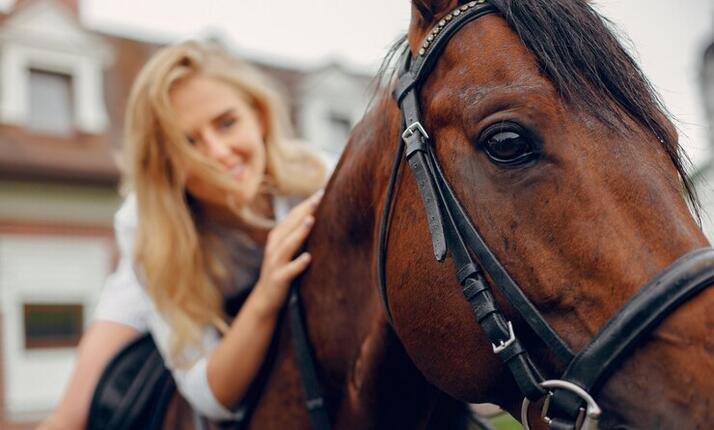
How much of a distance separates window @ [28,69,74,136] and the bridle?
12154mm

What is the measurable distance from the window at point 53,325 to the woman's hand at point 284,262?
11.0 meters

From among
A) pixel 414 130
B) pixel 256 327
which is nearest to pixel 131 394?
pixel 256 327

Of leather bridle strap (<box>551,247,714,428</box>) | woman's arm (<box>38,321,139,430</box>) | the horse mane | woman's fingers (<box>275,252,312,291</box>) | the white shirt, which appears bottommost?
woman's arm (<box>38,321,139,430</box>)

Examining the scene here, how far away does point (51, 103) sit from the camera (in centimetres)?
1305

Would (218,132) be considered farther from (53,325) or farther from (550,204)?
(53,325)

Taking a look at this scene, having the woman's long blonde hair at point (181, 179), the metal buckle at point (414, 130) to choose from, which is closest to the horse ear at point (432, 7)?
the metal buckle at point (414, 130)

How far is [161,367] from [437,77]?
156cm

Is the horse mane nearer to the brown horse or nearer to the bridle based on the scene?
the brown horse

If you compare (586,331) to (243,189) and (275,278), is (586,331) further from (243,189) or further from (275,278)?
(243,189)

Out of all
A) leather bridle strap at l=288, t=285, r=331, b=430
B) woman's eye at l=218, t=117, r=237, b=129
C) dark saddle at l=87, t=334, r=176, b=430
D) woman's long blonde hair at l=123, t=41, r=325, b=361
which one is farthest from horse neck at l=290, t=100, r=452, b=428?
woman's eye at l=218, t=117, r=237, b=129

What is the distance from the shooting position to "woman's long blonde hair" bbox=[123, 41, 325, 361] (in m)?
2.46

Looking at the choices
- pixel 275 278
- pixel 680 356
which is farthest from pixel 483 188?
pixel 275 278

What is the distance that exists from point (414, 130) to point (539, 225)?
15.1 inches

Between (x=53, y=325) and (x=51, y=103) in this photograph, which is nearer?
(x=53, y=325)
